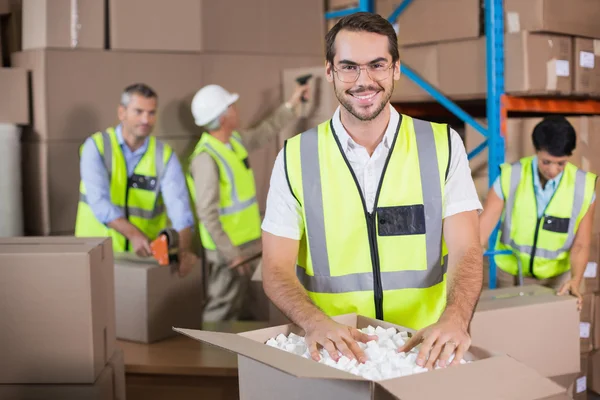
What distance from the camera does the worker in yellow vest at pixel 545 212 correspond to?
3828 mm

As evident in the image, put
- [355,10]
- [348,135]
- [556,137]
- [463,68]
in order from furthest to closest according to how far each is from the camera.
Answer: [355,10]
[463,68]
[556,137]
[348,135]

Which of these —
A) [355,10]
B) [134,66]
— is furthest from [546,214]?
[134,66]

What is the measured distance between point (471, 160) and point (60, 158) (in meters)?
2.25

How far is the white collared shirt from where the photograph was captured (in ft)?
6.80

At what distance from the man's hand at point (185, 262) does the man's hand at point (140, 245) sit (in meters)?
0.28

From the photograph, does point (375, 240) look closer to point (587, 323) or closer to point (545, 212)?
point (545, 212)

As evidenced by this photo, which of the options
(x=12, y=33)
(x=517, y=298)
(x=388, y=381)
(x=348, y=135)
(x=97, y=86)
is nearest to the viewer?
(x=388, y=381)

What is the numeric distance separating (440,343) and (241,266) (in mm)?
3037

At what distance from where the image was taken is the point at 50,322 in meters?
2.28

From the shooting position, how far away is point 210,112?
4613 millimetres

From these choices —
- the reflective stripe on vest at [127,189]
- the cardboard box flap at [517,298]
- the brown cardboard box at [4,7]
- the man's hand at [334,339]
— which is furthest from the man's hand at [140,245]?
the man's hand at [334,339]

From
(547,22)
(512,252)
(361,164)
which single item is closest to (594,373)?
(512,252)

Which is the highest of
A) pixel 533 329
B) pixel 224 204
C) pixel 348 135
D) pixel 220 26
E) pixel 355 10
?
pixel 355 10

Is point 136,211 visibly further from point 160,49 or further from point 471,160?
point 471,160
